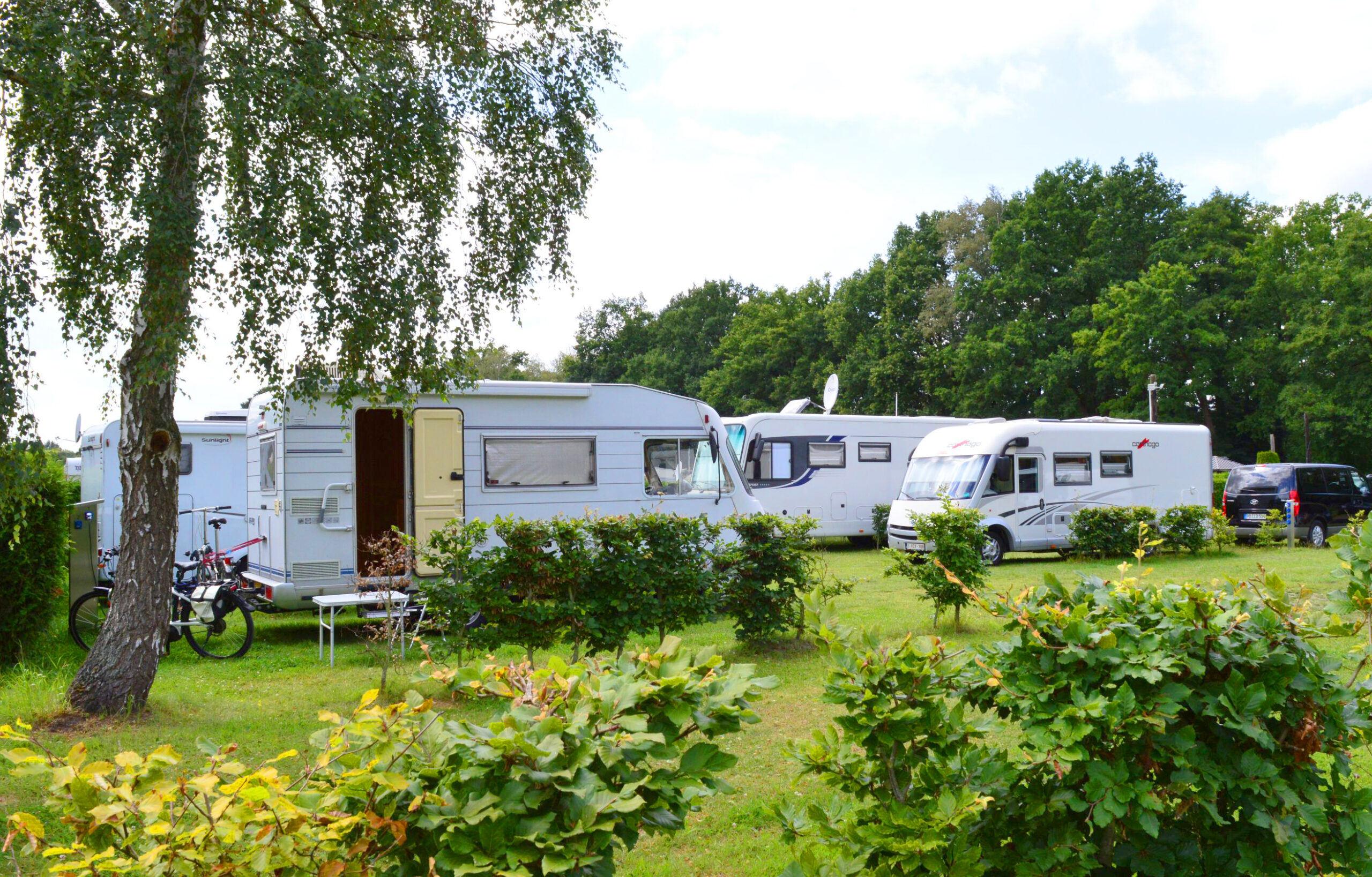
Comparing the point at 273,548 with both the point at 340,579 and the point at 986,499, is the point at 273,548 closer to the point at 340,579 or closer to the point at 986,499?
the point at 340,579

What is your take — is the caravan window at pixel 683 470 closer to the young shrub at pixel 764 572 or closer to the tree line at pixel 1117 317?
the young shrub at pixel 764 572

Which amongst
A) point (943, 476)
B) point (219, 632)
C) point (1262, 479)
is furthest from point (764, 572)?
point (1262, 479)

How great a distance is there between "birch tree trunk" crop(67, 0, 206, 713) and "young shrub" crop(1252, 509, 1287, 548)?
1766 centimetres

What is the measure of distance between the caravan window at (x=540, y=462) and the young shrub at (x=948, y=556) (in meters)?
3.81

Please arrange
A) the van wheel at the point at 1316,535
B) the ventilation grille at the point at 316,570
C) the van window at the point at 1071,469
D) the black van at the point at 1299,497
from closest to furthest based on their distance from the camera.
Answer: the ventilation grille at the point at 316,570 → the van window at the point at 1071,469 → the black van at the point at 1299,497 → the van wheel at the point at 1316,535

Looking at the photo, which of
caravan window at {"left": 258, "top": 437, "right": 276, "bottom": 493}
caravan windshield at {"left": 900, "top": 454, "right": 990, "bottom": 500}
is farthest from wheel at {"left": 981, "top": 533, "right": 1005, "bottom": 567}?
caravan window at {"left": 258, "top": 437, "right": 276, "bottom": 493}

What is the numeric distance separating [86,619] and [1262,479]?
61.6 ft

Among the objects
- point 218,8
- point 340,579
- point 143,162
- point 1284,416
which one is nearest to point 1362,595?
point 143,162

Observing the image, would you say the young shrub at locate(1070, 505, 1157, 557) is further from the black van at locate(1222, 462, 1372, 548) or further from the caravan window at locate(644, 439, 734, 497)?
the caravan window at locate(644, 439, 734, 497)

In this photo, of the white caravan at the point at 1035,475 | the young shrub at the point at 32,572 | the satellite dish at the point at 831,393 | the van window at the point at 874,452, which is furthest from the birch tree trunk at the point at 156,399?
the satellite dish at the point at 831,393

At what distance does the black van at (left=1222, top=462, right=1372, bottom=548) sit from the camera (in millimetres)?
18109

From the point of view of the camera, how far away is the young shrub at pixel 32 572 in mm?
7910

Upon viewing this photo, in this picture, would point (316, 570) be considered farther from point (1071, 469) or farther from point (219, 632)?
point (1071, 469)

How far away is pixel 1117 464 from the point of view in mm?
17516
